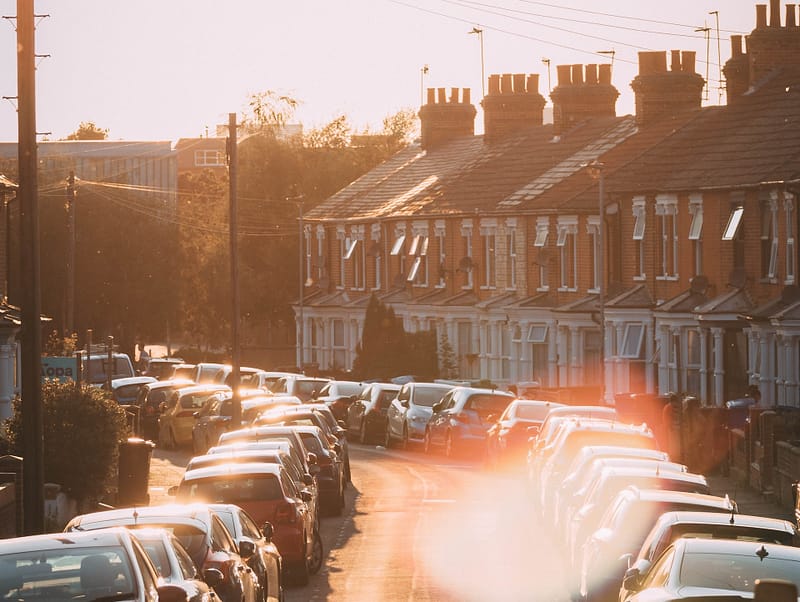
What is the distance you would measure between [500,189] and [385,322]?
6.60 meters

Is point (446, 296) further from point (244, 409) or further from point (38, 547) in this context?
point (38, 547)

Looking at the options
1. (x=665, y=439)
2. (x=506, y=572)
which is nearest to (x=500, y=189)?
(x=665, y=439)

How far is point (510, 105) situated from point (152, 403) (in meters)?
29.4

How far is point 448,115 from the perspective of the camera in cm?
8238

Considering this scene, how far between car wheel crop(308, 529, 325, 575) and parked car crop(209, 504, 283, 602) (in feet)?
13.7

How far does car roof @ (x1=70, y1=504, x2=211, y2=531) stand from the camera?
49.0 ft

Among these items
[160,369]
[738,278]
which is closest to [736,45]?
[738,278]

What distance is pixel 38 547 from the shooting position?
1152 centimetres

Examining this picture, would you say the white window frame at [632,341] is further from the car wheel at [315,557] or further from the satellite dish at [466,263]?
the car wheel at [315,557]

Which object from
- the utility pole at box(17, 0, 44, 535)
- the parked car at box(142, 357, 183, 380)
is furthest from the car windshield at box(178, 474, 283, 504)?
the parked car at box(142, 357, 183, 380)

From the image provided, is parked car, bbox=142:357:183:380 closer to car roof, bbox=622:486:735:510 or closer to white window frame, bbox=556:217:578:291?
white window frame, bbox=556:217:578:291

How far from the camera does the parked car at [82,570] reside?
1104 centimetres

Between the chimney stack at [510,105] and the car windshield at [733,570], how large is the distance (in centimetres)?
6270

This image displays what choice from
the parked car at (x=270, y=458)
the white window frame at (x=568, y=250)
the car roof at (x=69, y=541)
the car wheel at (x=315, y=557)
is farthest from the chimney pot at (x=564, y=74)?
the car roof at (x=69, y=541)
